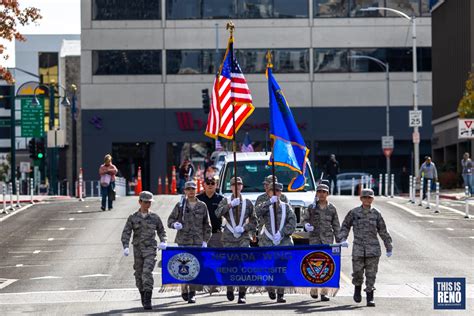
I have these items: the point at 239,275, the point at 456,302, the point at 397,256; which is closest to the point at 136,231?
the point at 239,275

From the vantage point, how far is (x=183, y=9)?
249 feet

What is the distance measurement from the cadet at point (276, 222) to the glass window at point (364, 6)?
57.6 metres

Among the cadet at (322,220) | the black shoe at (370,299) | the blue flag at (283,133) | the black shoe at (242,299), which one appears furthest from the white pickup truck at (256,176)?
the black shoe at (370,299)

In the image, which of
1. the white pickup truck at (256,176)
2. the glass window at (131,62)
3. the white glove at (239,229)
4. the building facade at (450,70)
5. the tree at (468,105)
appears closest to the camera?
the white glove at (239,229)

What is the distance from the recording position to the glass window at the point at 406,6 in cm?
7538

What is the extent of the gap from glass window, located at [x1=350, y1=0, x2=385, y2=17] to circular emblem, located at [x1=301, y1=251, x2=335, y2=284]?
5807 cm

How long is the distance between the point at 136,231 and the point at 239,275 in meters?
1.66

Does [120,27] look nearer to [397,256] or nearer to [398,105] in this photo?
[398,105]

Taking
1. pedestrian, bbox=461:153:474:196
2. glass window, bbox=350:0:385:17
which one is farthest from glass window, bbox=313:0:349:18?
pedestrian, bbox=461:153:474:196

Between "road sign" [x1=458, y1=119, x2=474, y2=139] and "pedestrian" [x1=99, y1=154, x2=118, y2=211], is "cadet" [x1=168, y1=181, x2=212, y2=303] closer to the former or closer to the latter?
"pedestrian" [x1=99, y1=154, x2=118, y2=211]

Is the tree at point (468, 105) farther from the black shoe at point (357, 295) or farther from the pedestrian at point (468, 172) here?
the black shoe at point (357, 295)

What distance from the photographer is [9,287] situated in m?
22.2

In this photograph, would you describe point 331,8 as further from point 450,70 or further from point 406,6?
point 450,70

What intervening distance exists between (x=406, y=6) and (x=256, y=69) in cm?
960
